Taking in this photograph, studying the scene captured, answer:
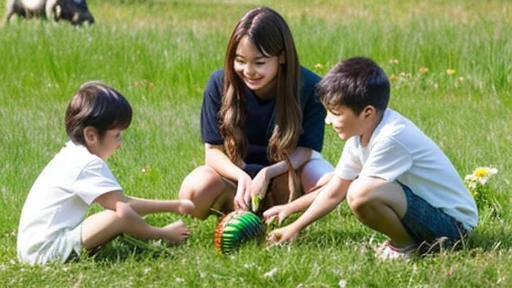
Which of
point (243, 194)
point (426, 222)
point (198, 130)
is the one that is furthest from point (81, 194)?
point (198, 130)

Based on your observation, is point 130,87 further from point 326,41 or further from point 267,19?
point 267,19

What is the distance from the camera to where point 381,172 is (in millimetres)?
4711

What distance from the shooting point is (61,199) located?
189 inches

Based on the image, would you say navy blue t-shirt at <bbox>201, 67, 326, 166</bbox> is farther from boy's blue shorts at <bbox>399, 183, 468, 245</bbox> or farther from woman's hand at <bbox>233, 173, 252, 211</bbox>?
boy's blue shorts at <bbox>399, 183, 468, 245</bbox>

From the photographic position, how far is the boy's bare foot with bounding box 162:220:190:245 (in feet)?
16.5

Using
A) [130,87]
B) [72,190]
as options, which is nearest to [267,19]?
[72,190]

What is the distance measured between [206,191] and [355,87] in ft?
3.80

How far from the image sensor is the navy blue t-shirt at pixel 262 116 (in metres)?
5.62

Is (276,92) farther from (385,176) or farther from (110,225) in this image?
(110,225)

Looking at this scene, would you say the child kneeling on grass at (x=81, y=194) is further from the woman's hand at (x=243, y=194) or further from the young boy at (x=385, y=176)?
the young boy at (x=385, y=176)

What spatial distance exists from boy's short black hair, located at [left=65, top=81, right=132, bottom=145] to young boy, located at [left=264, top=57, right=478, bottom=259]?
2.71 ft

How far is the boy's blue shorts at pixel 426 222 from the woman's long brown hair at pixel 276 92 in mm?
883

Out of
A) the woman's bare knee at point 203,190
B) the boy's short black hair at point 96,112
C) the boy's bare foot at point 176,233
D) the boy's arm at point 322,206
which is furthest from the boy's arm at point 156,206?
the woman's bare knee at point 203,190

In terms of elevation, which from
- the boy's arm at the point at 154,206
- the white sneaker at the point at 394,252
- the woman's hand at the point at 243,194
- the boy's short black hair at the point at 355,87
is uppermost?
the boy's short black hair at the point at 355,87
